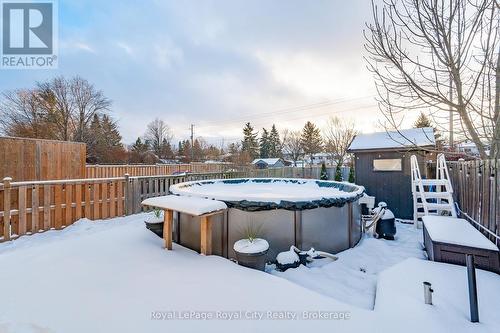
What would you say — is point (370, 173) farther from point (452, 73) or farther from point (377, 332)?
point (377, 332)

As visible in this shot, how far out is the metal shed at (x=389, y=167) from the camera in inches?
275

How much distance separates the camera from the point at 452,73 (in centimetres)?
230

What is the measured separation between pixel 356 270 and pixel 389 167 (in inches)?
199

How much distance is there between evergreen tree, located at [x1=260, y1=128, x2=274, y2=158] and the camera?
35875 mm

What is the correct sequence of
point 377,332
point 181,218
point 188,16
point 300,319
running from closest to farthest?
point 377,332 < point 300,319 < point 181,218 < point 188,16

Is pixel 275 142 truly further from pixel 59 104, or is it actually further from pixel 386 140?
pixel 386 140

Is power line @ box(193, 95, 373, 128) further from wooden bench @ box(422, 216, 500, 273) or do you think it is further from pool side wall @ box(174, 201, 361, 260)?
pool side wall @ box(174, 201, 361, 260)

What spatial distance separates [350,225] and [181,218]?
2742 mm

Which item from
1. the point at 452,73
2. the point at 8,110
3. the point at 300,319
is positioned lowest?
the point at 300,319

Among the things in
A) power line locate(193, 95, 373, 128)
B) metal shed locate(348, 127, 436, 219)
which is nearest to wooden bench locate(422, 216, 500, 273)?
metal shed locate(348, 127, 436, 219)

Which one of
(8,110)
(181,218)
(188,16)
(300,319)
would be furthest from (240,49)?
(8,110)

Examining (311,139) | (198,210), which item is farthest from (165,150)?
(198,210)

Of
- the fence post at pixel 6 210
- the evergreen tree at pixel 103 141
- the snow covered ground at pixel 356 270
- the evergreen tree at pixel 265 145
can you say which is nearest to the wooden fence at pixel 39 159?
the fence post at pixel 6 210

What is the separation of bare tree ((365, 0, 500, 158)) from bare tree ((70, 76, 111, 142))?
72.7ft
